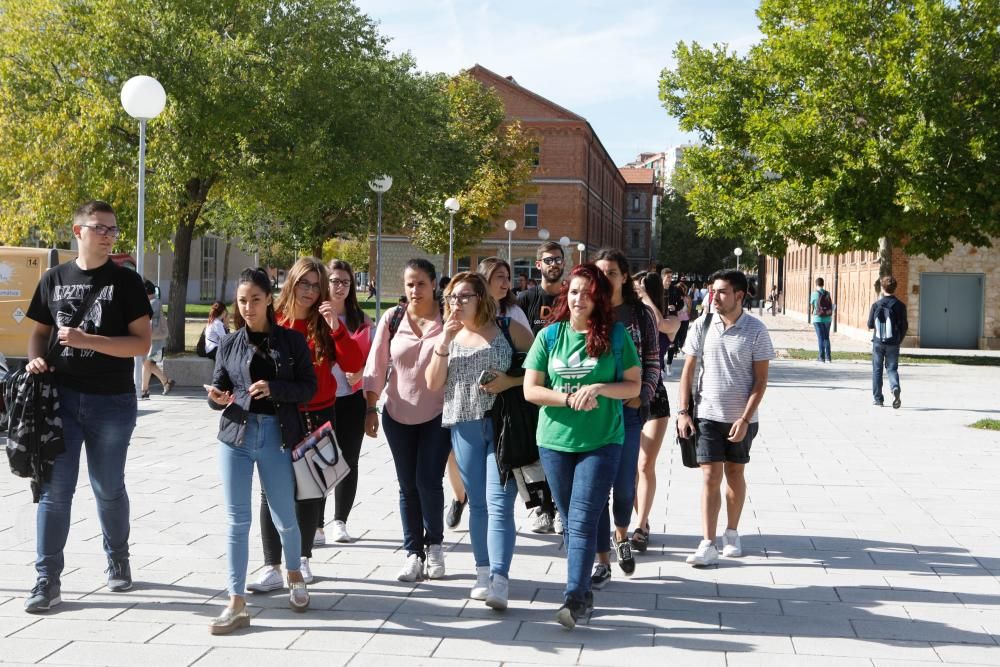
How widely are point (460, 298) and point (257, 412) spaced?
1196 millimetres

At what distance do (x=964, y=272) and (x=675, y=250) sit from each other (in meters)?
59.5

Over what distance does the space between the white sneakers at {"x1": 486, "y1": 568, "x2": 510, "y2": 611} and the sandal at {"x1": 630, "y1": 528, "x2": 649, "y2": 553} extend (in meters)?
1.60

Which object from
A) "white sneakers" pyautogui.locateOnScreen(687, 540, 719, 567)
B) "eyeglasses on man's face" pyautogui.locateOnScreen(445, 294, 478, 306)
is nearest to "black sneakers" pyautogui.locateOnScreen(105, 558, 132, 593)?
"eyeglasses on man's face" pyautogui.locateOnScreen(445, 294, 478, 306)

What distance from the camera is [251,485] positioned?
5.13 m

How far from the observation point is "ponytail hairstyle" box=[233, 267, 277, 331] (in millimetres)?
5055

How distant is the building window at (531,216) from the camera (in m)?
66.7

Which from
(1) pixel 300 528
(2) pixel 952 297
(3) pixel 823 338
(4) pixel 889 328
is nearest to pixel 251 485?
(1) pixel 300 528

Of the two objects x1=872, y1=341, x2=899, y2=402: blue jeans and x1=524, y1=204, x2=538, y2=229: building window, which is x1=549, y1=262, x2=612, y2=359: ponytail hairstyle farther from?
x1=524, y1=204, x2=538, y2=229: building window

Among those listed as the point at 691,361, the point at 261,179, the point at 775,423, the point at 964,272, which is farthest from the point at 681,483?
the point at 964,272

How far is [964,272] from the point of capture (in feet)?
107

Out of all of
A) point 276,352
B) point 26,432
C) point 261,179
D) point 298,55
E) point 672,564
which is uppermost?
point 298,55

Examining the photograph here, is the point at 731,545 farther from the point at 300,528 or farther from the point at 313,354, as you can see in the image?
the point at 313,354

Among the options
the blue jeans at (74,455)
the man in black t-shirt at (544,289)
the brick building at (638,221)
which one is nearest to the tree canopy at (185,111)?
the man in black t-shirt at (544,289)

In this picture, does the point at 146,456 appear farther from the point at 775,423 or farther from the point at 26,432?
the point at 775,423
